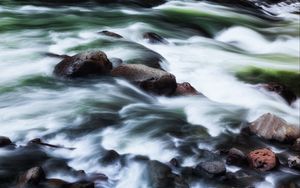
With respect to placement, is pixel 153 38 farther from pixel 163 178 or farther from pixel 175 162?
pixel 163 178

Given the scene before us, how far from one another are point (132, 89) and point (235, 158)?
99.5 inches

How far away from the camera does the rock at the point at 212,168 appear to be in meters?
5.62

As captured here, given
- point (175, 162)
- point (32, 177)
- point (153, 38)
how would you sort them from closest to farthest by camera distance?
point (32, 177)
point (175, 162)
point (153, 38)

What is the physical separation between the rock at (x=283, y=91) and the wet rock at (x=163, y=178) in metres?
3.39

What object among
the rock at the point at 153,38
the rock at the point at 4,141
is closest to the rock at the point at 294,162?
the rock at the point at 4,141

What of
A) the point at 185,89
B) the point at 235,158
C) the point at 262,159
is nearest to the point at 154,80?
the point at 185,89

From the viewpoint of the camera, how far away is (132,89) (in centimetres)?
797

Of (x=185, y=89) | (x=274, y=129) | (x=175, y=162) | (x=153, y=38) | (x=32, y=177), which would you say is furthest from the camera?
(x=153, y=38)

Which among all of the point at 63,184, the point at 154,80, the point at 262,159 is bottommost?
the point at 63,184

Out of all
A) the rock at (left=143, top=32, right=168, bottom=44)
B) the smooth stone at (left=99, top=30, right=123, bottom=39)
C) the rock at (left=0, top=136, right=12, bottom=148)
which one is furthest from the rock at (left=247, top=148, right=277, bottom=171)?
the smooth stone at (left=99, top=30, right=123, bottom=39)

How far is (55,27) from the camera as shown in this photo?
37.8 feet

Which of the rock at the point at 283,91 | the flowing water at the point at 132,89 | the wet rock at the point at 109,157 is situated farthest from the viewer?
the rock at the point at 283,91

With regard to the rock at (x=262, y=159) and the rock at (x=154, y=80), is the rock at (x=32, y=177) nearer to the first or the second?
the rock at (x=262, y=159)

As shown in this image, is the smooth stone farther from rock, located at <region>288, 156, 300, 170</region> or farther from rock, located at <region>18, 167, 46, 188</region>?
rock, located at <region>18, 167, 46, 188</region>
